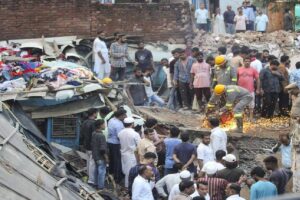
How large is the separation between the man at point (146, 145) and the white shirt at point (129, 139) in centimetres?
26

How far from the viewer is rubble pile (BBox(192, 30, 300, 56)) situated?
2509 centimetres

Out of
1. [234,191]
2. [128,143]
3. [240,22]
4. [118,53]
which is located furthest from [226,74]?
[240,22]

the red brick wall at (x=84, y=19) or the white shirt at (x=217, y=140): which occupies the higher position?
the red brick wall at (x=84, y=19)

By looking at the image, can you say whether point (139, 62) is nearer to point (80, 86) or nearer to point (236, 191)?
point (80, 86)

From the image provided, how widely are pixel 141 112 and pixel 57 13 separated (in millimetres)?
6727

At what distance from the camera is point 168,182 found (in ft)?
47.0

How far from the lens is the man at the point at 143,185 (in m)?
13.4

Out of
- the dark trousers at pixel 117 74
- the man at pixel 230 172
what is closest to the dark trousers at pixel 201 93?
the dark trousers at pixel 117 74

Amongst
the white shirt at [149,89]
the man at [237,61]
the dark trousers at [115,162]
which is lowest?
the dark trousers at [115,162]

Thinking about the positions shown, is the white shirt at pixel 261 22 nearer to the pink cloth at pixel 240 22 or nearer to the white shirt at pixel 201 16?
the pink cloth at pixel 240 22

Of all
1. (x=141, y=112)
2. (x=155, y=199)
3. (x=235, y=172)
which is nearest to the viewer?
(x=235, y=172)

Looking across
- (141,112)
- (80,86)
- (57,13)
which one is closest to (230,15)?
(57,13)

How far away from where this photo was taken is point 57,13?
25.2 metres

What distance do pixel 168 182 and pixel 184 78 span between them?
6907mm
